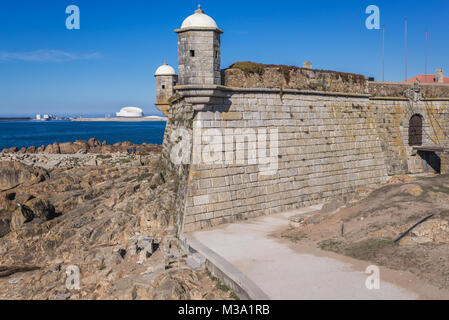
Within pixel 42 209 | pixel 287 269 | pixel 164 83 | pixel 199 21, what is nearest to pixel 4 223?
pixel 42 209

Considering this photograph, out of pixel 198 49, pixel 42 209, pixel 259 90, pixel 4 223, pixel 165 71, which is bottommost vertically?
pixel 4 223

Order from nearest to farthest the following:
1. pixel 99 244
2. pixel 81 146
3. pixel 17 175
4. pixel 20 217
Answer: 1. pixel 99 244
2. pixel 20 217
3. pixel 17 175
4. pixel 81 146

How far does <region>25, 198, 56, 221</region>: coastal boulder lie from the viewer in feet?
58.7

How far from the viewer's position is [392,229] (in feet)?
34.4

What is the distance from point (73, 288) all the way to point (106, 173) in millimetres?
15527

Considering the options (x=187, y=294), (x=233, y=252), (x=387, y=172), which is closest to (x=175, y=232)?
(x=233, y=252)

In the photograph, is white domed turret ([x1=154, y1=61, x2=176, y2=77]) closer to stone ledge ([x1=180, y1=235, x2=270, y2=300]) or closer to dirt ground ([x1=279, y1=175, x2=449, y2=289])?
dirt ground ([x1=279, y1=175, x2=449, y2=289])

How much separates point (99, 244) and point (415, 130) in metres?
20.2

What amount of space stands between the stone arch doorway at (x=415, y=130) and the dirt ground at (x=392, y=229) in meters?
9.95

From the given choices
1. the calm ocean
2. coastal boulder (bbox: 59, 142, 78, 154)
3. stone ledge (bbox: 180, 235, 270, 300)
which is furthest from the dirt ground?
the calm ocean

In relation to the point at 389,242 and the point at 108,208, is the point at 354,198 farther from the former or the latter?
the point at 108,208

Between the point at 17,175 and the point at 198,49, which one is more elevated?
the point at 198,49

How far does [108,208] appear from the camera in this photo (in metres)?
17.7

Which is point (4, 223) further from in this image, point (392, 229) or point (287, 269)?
point (392, 229)
